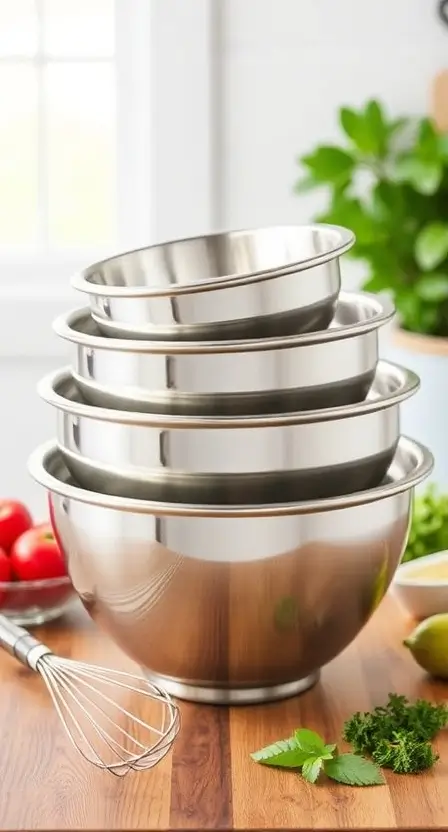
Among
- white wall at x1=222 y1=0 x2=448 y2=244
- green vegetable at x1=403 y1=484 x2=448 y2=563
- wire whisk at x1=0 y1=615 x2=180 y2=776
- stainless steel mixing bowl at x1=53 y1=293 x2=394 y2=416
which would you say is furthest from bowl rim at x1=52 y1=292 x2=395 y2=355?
white wall at x1=222 y1=0 x2=448 y2=244

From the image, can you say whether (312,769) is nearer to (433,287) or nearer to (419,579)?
(419,579)

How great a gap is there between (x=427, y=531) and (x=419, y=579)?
175mm

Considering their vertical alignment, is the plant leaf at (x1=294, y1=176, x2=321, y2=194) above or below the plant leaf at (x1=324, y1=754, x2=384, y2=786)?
above

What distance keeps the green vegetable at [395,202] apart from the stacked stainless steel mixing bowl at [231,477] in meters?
1.11

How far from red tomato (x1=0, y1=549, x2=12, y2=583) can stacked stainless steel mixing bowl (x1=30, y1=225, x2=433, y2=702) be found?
0.24 m

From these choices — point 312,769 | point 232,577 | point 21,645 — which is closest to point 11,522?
point 21,645

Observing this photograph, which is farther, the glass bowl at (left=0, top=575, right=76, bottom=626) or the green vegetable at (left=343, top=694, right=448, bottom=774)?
the glass bowl at (left=0, top=575, right=76, bottom=626)

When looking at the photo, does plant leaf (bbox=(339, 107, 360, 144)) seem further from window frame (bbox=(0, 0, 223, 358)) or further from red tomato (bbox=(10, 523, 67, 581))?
red tomato (bbox=(10, 523, 67, 581))

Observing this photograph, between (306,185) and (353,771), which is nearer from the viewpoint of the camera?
(353,771)

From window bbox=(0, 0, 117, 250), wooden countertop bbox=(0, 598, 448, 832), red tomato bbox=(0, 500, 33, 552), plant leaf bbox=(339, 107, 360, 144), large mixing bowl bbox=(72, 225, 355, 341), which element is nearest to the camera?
wooden countertop bbox=(0, 598, 448, 832)

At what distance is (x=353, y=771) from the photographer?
97 centimetres

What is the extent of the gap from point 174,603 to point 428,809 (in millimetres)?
259

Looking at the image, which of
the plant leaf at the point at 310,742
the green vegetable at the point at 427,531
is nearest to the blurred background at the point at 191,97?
the green vegetable at the point at 427,531

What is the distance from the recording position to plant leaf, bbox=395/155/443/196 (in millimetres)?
2152
